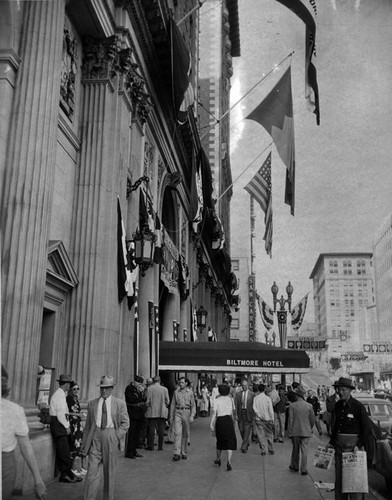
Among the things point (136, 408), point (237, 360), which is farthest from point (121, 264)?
point (237, 360)

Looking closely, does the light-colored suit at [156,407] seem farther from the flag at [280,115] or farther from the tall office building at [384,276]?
the tall office building at [384,276]

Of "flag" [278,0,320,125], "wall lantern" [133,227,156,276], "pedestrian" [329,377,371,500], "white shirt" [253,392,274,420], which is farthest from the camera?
"flag" [278,0,320,125]

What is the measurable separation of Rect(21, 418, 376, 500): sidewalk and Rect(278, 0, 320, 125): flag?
14.5 m

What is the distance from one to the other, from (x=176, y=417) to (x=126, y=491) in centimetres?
451

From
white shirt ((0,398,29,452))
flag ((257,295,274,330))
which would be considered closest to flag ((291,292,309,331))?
flag ((257,295,274,330))

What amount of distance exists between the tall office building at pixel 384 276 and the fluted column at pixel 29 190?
11184 cm

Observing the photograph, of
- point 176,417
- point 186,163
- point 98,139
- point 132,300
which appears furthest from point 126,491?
point 186,163

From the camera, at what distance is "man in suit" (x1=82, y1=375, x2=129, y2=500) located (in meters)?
7.90

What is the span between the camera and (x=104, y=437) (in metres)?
7.98

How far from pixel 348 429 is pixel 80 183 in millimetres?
9057

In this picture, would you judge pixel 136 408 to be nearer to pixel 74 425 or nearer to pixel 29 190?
pixel 74 425

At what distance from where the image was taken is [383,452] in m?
10.2

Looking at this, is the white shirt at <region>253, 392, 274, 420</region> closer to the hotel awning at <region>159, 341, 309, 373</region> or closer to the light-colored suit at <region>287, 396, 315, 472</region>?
the light-colored suit at <region>287, 396, 315, 472</region>

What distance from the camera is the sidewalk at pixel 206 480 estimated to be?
9008 mm
